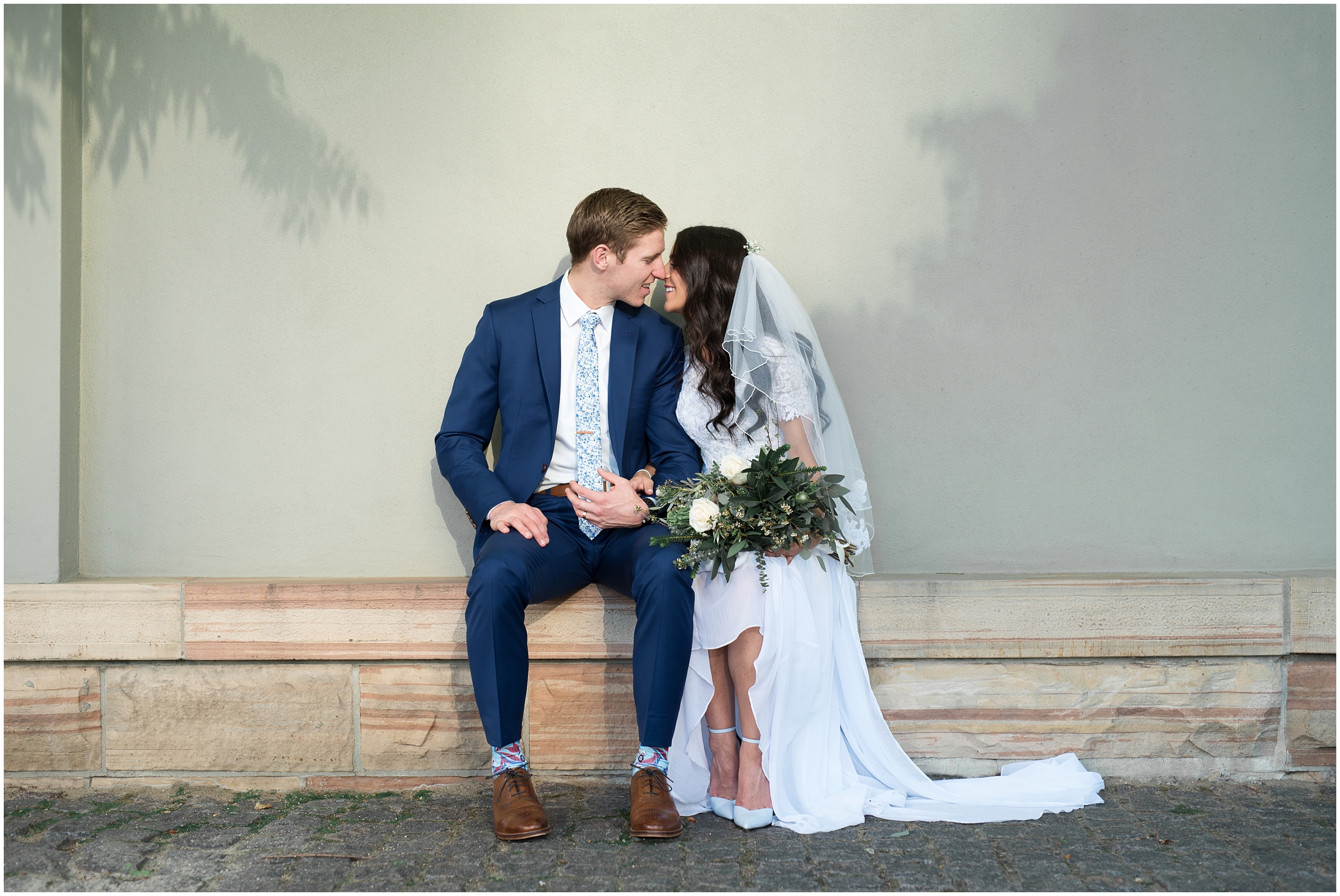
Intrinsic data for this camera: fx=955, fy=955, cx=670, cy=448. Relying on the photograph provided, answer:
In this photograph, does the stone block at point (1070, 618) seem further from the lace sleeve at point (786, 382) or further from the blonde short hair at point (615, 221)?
the blonde short hair at point (615, 221)

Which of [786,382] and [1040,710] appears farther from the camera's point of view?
[1040,710]

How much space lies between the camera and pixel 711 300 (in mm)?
3652

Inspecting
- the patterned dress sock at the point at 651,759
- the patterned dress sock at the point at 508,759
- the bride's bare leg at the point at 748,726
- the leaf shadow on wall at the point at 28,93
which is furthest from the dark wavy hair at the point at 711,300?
the leaf shadow on wall at the point at 28,93

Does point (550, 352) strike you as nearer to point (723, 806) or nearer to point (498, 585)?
point (498, 585)

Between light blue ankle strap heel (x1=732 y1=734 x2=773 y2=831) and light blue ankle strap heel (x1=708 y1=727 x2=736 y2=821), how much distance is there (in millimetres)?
29

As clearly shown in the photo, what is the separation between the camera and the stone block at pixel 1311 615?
3.68 m

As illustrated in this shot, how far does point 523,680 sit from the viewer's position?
10.2 ft

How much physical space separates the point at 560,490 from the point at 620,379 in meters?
0.48

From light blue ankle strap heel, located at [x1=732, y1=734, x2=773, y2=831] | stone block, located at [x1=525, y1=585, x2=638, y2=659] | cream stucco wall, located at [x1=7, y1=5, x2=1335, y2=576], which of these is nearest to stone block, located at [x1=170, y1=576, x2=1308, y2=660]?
stone block, located at [x1=525, y1=585, x2=638, y2=659]

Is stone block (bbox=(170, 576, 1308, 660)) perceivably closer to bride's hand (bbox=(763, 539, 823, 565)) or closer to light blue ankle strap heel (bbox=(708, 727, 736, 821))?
bride's hand (bbox=(763, 539, 823, 565))

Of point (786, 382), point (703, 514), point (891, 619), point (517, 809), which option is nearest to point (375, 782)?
point (517, 809)

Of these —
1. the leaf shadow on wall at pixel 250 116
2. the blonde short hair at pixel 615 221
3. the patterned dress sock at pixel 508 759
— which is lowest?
the patterned dress sock at pixel 508 759

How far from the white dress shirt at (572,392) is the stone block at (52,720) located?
1.89m

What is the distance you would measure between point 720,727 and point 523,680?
2.34 feet
